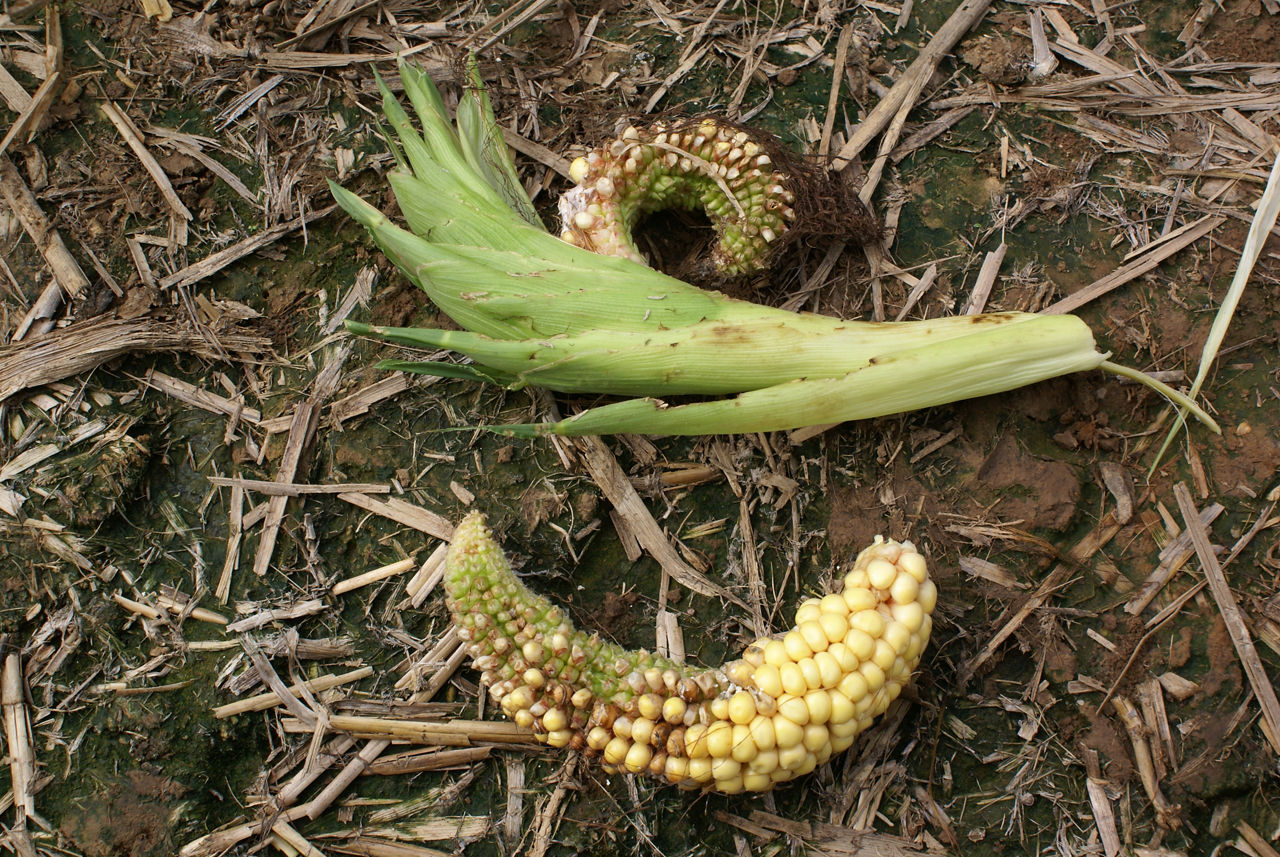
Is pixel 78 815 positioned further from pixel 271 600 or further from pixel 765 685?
pixel 765 685

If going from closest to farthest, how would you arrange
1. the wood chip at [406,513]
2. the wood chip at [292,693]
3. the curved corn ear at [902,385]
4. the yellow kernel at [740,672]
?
the yellow kernel at [740,672] < the curved corn ear at [902,385] < the wood chip at [292,693] < the wood chip at [406,513]

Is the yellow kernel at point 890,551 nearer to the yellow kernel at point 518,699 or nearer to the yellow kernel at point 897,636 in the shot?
the yellow kernel at point 897,636

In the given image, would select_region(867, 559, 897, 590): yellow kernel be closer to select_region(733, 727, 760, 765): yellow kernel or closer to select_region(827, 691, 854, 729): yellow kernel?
select_region(827, 691, 854, 729): yellow kernel

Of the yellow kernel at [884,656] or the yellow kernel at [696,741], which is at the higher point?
the yellow kernel at [884,656]

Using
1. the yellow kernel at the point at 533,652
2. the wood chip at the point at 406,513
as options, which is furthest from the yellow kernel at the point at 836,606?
the wood chip at the point at 406,513

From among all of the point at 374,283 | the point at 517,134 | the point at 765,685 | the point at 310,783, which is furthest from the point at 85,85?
the point at 765,685

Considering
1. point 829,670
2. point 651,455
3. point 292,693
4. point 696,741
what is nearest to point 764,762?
point 696,741

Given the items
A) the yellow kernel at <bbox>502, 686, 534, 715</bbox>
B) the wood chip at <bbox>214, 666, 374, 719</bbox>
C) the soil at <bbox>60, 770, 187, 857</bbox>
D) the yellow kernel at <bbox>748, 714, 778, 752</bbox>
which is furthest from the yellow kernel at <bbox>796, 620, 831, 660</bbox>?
the soil at <bbox>60, 770, 187, 857</bbox>
